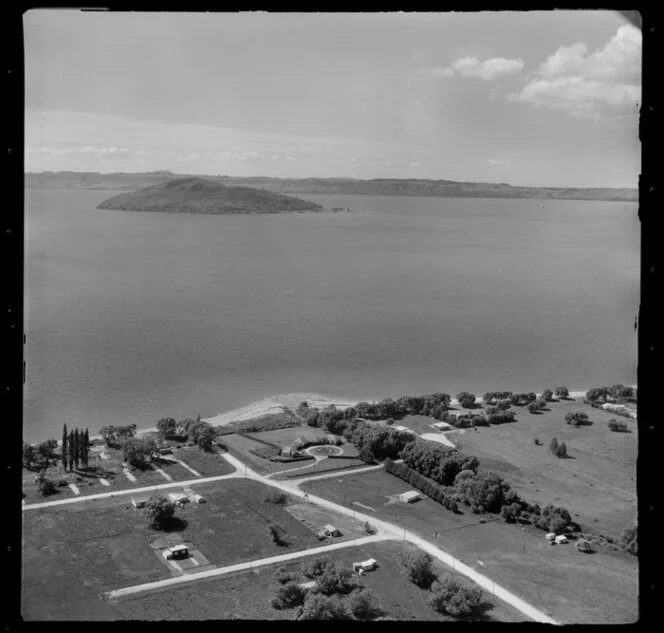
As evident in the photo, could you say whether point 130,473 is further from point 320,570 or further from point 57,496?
point 320,570

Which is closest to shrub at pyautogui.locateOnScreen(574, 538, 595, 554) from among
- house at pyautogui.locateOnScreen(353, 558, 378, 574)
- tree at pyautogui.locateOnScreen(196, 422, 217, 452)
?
house at pyautogui.locateOnScreen(353, 558, 378, 574)

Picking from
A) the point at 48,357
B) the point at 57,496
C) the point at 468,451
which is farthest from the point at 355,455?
the point at 48,357

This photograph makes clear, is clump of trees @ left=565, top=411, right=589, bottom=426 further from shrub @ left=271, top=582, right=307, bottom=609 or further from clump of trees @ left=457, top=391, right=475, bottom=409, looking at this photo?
shrub @ left=271, top=582, right=307, bottom=609

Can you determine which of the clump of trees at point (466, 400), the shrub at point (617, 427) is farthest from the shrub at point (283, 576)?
the shrub at point (617, 427)

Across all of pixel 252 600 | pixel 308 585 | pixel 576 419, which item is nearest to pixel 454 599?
pixel 308 585

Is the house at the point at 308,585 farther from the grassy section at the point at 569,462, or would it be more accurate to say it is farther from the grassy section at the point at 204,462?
the grassy section at the point at 569,462

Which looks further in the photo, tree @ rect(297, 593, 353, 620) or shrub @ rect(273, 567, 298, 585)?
shrub @ rect(273, 567, 298, 585)

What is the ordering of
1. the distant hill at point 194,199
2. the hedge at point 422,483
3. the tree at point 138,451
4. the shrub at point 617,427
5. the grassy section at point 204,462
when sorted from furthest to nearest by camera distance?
1. the distant hill at point 194,199
2. the shrub at point 617,427
3. the tree at point 138,451
4. the grassy section at point 204,462
5. the hedge at point 422,483
